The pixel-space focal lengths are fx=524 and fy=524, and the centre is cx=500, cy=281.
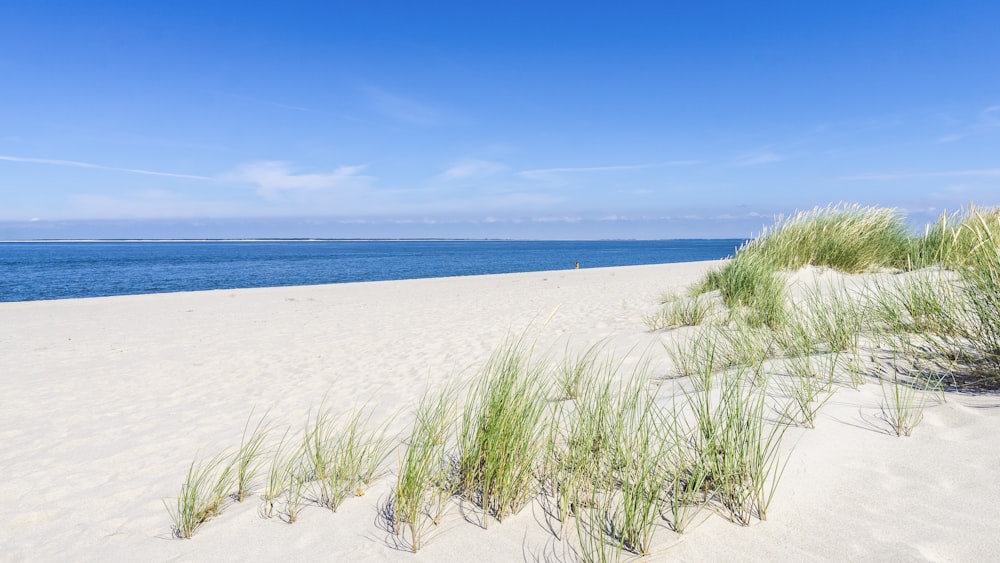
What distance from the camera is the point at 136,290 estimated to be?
1001 inches

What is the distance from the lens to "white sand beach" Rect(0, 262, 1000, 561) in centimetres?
199

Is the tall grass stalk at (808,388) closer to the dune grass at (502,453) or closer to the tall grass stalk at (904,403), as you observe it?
the tall grass stalk at (904,403)

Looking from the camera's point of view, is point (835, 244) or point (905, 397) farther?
point (835, 244)

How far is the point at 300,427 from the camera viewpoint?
471cm

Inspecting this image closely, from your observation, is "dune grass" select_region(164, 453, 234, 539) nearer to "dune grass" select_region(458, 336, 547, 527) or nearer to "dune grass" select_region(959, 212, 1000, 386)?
"dune grass" select_region(458, 336, 547, 527)

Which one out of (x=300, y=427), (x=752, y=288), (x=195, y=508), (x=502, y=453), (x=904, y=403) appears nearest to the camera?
(x=502, y=453)

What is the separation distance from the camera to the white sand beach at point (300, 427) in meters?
1.99

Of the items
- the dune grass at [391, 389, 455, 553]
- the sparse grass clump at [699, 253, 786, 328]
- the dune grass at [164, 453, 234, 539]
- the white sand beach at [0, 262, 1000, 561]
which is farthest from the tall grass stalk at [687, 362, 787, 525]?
the sparse grass clump at [699, 253, 786, 328]

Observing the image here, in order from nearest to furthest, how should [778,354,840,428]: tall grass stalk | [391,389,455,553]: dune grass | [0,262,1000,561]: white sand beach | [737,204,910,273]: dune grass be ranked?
[0,262,1000,561]: white sand beach
[391,389,455,553]: dune grass
[778,354,840,428]: tall grass stalk
[737,204,910,273]: dune grass

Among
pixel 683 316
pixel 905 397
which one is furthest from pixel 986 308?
pixel 683 316

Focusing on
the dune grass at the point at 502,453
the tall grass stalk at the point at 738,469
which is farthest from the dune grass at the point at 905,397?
the dune grass at the point at 502,453

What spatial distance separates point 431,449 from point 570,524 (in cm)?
71

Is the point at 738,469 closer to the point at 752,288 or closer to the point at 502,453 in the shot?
the point at 502,453

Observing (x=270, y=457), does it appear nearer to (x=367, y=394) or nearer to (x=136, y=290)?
(x=367, y=394)
